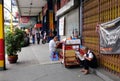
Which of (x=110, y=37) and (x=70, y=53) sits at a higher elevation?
(x=110, y=37)

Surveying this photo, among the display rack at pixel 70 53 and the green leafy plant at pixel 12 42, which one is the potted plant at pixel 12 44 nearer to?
the green leafy plant at pixel 12 42

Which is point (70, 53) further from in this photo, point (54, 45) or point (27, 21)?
point (27, 21)

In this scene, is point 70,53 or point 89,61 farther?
point 70,53

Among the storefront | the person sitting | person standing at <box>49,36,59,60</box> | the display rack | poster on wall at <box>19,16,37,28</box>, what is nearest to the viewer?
the person sitting

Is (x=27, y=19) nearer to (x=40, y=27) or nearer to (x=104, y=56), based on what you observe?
(x=40, y=27)

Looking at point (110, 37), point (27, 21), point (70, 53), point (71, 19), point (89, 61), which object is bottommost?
point (89, 61)

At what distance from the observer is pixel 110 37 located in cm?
955

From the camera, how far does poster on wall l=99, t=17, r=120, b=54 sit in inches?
352

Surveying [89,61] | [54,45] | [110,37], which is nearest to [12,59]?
[54,45]

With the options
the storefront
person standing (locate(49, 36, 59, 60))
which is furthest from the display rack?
the storefront

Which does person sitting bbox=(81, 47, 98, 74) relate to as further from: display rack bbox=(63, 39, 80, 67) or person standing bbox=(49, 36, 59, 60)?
person standing bbox=(49, 36, 59, 60)

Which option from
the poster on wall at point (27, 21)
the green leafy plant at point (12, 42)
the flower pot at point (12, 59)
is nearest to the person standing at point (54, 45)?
the green leafy plant at point (12, 42)

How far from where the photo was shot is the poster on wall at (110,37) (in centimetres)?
894

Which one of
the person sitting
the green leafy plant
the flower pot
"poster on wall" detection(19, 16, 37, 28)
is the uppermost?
"poster on wall" detection(19, 16, 37, 28)
